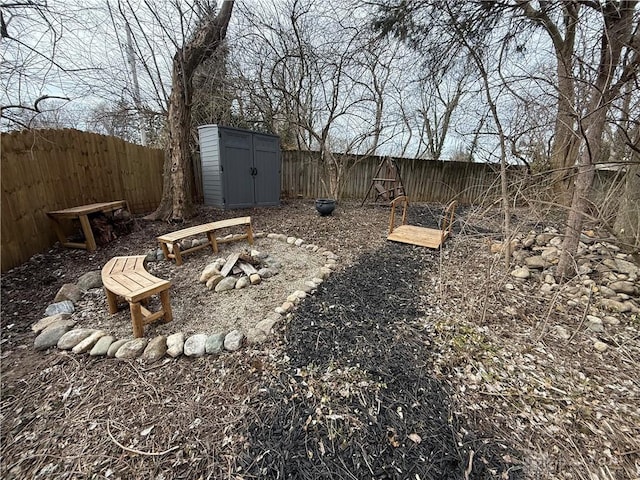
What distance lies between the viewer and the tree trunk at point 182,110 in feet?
14.1

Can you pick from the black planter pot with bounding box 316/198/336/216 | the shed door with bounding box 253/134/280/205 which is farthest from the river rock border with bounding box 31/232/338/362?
the shed door with bounding box 253/134/280/205

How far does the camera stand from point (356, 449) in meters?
1.22

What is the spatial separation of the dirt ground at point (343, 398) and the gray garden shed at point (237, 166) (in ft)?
11.6

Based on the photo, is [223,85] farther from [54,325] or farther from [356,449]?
[356,449]

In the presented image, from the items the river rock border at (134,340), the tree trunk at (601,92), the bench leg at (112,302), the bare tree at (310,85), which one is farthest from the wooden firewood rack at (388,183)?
the bench leg at (112,302)

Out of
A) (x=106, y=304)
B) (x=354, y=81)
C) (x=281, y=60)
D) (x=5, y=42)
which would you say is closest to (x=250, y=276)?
(x=106, y=304)

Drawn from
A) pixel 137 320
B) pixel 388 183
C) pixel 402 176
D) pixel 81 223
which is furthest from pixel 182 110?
pixel 402 176

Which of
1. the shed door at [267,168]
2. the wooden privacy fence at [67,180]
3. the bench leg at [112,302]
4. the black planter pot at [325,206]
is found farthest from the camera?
the shed door at [267,168]

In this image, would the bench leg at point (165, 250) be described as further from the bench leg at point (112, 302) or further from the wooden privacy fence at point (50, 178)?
the wooden privacy fence at point (50, 178)

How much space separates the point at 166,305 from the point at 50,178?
272 centimetres

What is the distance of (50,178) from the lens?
10.5ft

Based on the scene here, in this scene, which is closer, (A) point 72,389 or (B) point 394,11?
(A) point 72,389

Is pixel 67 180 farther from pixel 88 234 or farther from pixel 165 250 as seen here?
pixel 165 250

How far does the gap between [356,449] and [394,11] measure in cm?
A: 411
